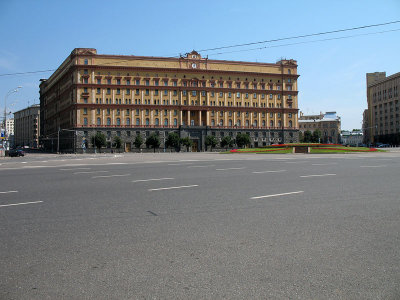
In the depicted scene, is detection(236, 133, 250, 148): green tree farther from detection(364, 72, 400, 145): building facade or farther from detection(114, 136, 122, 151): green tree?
detection(364, 72, 400, 145): building facade

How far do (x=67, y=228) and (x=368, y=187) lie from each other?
27.9ft

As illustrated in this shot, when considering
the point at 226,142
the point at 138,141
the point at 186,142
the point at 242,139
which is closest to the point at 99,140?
the point at 138,141

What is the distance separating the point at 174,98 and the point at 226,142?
17.8 meters

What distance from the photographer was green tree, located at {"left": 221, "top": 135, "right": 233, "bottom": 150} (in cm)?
9231

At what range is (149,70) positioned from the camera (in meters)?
89.8

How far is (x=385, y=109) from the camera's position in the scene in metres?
125

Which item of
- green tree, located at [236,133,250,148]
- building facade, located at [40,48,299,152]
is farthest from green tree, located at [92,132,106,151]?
green tree, located at [236,133,250,148]

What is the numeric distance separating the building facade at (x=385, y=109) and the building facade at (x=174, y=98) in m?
40.0

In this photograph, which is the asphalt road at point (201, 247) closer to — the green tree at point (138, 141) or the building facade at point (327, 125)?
the green tree at point (138, 141)

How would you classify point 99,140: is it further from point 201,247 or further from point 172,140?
point 201,247

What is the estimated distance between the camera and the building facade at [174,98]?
282 feet

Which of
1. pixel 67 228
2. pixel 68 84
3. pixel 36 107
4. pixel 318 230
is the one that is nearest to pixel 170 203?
pixel 67 228

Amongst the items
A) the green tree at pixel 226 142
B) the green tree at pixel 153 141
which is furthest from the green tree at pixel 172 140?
the green tree at pixel 226 142

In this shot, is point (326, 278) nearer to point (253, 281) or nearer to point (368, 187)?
point (253, 281)
